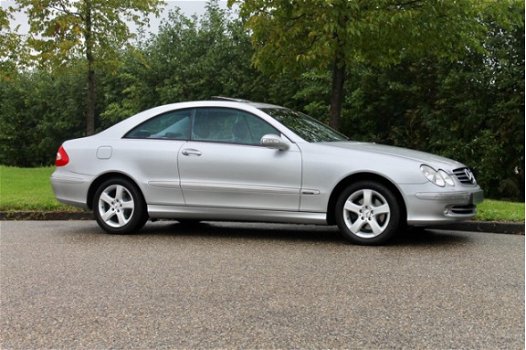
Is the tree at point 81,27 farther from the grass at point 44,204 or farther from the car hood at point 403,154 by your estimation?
the car hood at point 403,154

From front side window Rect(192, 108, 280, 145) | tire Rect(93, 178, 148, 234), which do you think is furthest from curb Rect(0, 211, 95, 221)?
front side window Rect(192, 108, 280, 145)

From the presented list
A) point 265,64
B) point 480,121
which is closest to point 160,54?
point 480,121

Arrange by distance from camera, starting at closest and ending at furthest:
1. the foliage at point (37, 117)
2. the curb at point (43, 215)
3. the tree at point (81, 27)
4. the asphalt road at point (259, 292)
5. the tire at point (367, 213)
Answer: the asphalt road at point (259, 292)
the tire at point (367, 213)
the curb at point (43, 215)
the tree at point (81, 27)
the foliage at point (37, 117)

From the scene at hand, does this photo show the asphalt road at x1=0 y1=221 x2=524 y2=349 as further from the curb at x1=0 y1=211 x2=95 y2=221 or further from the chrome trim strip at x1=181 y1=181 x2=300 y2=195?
the curb at x1=0 y1=211 x2=95 y2=221

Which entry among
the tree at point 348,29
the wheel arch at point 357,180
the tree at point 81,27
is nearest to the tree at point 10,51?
the tree at point 81,27

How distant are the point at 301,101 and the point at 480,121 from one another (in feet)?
25.6

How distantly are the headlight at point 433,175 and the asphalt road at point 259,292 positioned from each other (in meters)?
0.70

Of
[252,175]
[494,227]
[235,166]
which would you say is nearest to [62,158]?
[235,166]

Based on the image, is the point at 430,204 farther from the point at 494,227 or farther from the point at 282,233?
the point at 282,233

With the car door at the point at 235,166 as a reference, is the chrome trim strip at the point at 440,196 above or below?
below

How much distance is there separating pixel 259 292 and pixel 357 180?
2680mm

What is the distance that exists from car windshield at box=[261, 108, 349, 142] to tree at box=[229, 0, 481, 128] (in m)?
2.61

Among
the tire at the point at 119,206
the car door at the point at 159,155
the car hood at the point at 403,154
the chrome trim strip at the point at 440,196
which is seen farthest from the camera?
the tire at the point at 119,206

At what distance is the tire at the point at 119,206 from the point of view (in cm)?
837
